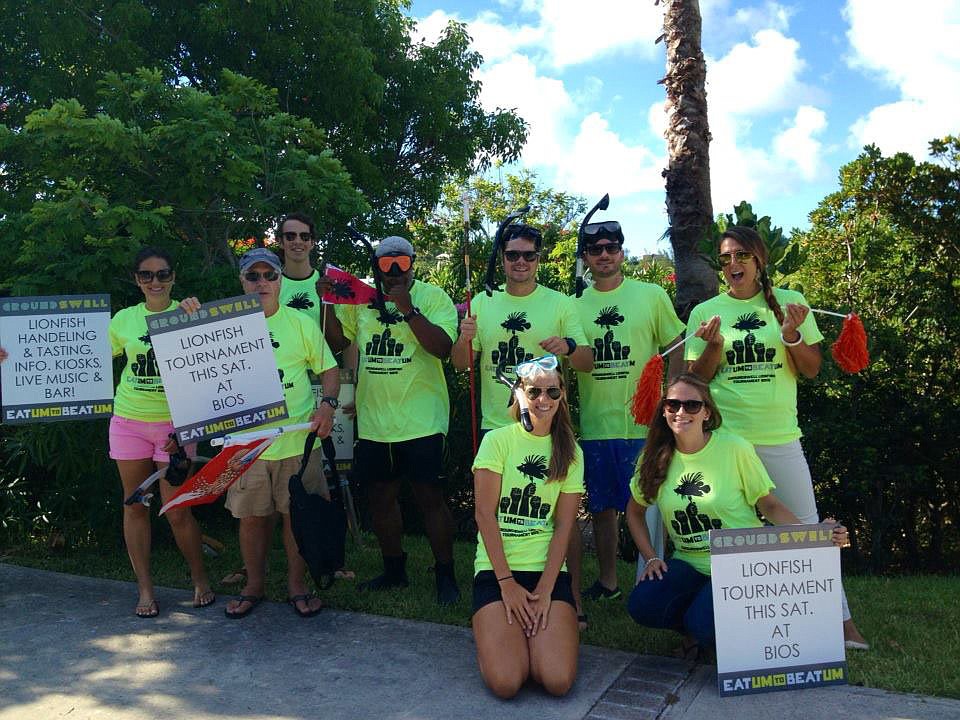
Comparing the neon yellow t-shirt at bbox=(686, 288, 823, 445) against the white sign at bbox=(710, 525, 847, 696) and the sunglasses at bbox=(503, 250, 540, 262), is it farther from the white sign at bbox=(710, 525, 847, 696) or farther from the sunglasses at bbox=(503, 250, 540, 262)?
the sunglasses at bbox=(503, 250, 540, 262)

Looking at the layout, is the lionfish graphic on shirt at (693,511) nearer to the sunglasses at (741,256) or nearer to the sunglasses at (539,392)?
the sunglasses at (539,392)

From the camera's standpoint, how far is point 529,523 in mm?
4113

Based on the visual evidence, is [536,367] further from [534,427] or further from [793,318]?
[793,318]

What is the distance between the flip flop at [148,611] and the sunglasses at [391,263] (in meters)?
2.19

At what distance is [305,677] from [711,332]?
241 cm

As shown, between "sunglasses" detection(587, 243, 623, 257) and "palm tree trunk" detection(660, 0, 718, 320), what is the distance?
212cm

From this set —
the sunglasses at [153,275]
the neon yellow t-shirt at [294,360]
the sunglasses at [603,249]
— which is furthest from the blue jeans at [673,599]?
the sunglasses at [153,275]

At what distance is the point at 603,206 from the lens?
485 centimetres

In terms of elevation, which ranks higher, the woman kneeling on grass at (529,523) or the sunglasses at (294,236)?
the sunglasses at (294,236)

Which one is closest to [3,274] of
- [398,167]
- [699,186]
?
[699,186]

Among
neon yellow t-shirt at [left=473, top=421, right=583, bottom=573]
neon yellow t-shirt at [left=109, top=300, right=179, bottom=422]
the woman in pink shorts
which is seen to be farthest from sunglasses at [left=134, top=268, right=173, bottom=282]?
neon yellow t-shirt at [left=473, top=421, right=583, bottom=573]

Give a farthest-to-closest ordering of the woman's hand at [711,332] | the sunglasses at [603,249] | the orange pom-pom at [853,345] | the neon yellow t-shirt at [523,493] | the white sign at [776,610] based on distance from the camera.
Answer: the sunglasses at [603,249] → the orange pom-pom at [853,345] → the woman's hand at [711,332] → the neon yellow t-shirt at [523,493] → the white sign at [776,610]

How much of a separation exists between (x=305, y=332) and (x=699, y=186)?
12.1 feet

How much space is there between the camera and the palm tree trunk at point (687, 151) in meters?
6.90
